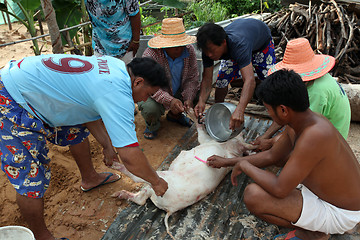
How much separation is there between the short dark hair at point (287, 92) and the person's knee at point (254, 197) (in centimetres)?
64

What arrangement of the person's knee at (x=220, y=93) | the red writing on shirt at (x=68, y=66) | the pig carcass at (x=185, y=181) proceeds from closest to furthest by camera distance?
the red writing on shirt at (x=68, y=66)
the pig carcass at (x=185, y=181)
the person's knee at (x=220, y=93)

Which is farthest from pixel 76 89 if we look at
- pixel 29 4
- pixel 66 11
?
pixel 66 11

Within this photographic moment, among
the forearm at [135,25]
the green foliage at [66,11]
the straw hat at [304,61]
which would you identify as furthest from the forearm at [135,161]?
the green foliage at [66,11]

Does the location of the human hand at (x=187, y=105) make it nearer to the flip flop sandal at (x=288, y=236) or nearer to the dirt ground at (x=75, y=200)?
the dirt ground at (x=75, y=200)

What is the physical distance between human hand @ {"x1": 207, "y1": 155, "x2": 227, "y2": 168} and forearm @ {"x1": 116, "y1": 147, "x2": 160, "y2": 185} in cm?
73

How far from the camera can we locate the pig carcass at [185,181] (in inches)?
87.2

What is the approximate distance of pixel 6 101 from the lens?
1697 mm

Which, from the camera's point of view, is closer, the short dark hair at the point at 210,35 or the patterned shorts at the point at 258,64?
the short dark hair at the point at 210,35

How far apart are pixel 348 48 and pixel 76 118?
461 centimetres

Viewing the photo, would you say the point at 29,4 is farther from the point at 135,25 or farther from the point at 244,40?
the point at 244,40

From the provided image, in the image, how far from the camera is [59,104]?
1.75 m

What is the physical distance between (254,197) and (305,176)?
16.6 inches

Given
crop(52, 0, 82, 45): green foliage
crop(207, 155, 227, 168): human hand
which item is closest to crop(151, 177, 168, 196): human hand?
crop(207, 155, 227, 168): human hand

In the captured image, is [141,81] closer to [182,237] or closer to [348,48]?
[182,237]
